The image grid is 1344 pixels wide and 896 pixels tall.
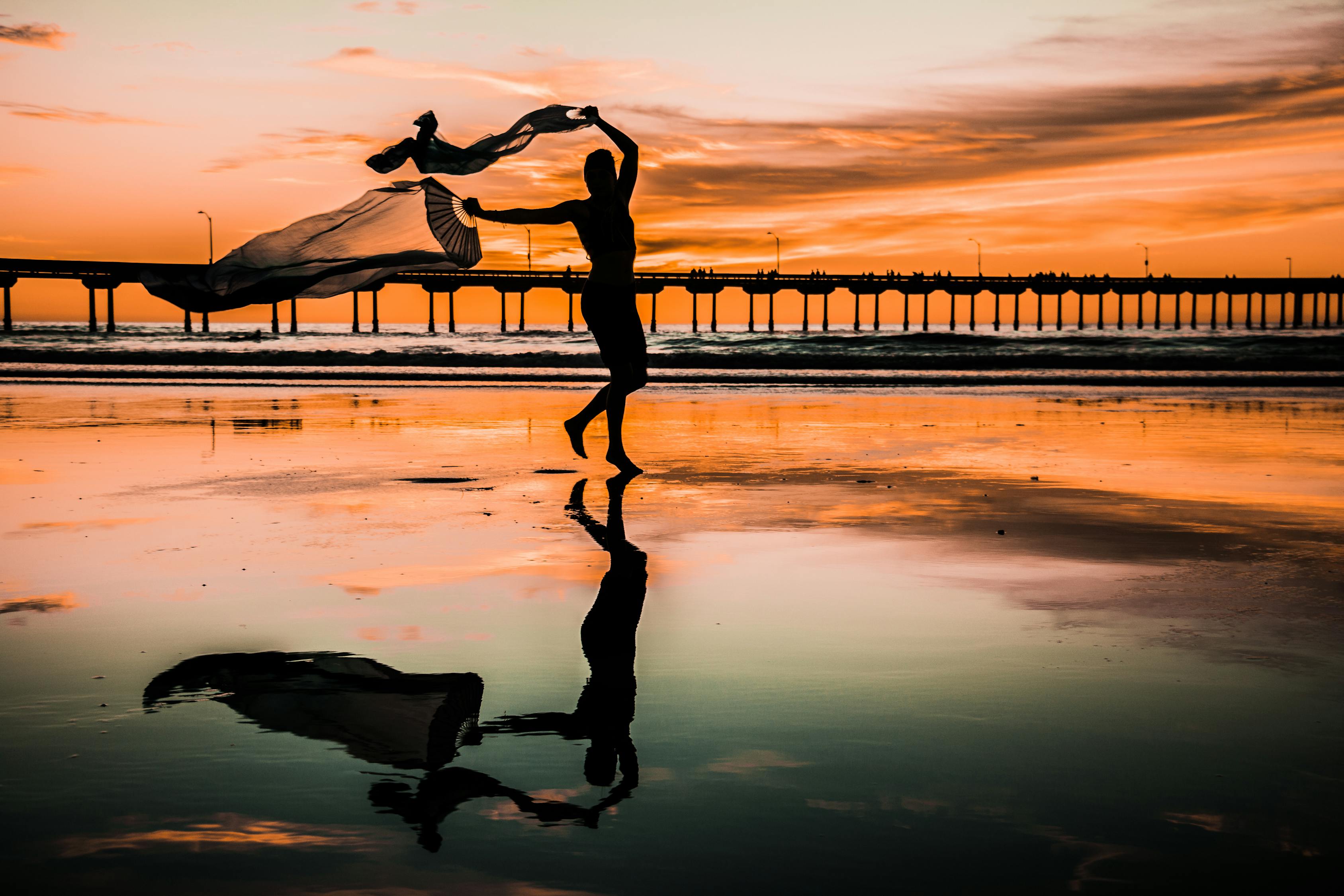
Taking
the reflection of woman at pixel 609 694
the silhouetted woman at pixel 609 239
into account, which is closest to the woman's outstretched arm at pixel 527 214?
the silhouetted woman at pixel 609 239

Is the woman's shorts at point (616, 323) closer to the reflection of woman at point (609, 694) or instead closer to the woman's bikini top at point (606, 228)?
the woman's bikini top at point (606, 228)

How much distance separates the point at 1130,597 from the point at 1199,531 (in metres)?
2.03

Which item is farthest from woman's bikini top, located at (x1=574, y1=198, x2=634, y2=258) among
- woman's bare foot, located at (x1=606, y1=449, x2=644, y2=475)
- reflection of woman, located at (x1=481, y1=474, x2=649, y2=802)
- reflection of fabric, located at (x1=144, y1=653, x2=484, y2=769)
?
reflection of fabric, located at (x1=144, y1=653, x2=484, y2=769)

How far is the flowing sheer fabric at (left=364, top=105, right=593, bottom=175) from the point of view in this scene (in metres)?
9.42

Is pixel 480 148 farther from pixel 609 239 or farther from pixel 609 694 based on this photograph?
pixel 609 694

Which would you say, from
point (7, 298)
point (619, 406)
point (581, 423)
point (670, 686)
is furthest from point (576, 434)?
point (7, 298)

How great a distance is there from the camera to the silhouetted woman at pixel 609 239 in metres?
9.41

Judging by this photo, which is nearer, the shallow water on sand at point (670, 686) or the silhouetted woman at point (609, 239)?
the shallow water on sand at point (670, 686)

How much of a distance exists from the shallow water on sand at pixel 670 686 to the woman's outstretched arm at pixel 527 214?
6.47 ft

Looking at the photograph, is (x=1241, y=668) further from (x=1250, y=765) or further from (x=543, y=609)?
(x=543, y=609)

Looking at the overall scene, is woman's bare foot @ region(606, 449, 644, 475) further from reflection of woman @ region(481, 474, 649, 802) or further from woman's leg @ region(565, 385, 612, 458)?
reflection of woman @ region(481, 474, 649, 802)

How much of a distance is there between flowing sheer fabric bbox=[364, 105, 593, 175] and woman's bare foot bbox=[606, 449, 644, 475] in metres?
2.41

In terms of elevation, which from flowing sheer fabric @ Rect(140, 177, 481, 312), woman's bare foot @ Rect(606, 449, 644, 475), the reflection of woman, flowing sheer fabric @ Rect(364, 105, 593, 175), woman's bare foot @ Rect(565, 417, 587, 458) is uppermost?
flowing sheer fabric @ Rect(364, 105, 593, 175)

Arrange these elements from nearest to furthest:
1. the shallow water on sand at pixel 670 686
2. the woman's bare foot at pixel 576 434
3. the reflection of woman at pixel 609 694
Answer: the shallow water on sand at pixel 670 686
the reflection of woman at pixel 609 694
the woman's bare foot at pixel 576 434
